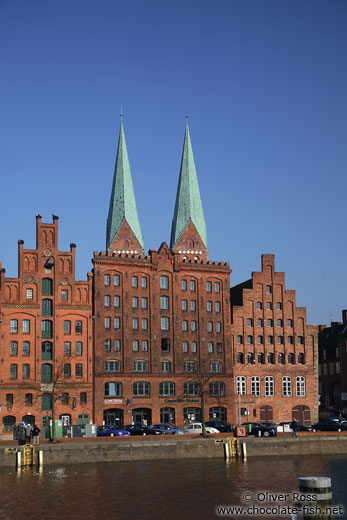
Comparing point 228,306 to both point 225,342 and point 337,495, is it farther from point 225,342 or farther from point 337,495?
Result: point 337,495

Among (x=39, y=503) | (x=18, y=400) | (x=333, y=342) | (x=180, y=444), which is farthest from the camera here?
(x=333, y=342)

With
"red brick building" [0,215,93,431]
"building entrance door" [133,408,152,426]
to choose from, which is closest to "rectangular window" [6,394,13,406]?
"red brick building" [0,215,93,431]

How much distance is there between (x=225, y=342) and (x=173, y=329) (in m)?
7.27

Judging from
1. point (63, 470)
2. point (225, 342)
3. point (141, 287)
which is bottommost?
point (63, 470)

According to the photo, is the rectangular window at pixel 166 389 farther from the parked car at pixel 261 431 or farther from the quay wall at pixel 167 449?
the quay wall at pixel 167 449

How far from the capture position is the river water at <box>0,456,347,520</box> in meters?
34.8

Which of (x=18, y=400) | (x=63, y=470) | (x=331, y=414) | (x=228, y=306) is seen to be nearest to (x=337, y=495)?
(x=63, y=470)

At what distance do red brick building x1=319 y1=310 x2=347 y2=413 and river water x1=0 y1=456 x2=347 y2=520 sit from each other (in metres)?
58.4

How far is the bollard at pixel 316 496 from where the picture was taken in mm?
17359

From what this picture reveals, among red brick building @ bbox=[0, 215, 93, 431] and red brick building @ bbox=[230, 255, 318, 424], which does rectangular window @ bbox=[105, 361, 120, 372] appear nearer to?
red brick building @ bbox=[0, 215, 93, 431]

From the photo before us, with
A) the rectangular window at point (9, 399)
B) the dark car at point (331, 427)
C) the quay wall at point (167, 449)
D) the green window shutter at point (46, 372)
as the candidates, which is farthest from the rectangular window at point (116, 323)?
the quay wall at point (167, 449)

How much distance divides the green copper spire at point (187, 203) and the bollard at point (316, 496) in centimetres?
8389

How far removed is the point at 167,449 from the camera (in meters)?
56.9

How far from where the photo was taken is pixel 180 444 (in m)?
57.4
